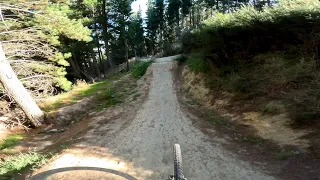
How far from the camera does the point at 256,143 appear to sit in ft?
21.2

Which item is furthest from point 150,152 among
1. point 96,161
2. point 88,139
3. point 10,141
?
point 10,141

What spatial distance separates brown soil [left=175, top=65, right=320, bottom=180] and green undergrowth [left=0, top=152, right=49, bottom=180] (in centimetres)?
461

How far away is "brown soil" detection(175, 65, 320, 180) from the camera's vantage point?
5035mm

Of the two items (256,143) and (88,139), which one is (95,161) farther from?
(256,143)

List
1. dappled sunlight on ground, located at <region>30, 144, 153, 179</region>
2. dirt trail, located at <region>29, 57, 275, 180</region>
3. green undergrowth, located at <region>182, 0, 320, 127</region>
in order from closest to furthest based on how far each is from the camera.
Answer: dirt trail, located at <region>29, 57, 275, 180</region> < dappled sunlight on ground, located at <region>30, 144, 153, 179</region> < green undergrowth, located at <region>182, 0, 320, 127</region>

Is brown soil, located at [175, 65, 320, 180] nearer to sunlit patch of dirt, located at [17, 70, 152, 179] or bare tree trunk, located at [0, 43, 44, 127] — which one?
sunlit patch of dirt, located at [17, 70, 152, 179]

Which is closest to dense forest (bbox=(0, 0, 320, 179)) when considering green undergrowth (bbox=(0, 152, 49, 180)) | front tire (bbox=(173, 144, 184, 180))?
green undergrowth (bbox=(0, 152, 49, 180))

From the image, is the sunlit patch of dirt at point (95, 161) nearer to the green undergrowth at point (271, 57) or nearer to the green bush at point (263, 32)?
the green undergrowth at point (271, 57)

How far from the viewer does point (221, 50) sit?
10.8 meters

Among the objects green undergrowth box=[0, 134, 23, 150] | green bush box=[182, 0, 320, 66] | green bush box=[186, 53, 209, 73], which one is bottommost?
green undergrowth box=[0, 134, 23, 150]

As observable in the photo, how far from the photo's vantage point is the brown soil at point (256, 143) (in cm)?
504

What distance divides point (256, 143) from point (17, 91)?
8837mm

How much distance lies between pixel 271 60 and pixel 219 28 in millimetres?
2585

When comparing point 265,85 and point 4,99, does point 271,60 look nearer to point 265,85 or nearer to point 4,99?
point 265,85
